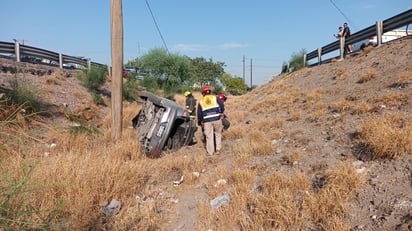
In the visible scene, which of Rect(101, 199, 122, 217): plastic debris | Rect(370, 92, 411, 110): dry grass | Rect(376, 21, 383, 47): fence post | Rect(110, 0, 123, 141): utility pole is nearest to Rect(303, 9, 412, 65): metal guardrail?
Rect(376, 21, 383, 47): fence post

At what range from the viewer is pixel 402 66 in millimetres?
8383

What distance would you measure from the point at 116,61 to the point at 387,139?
17.6ft

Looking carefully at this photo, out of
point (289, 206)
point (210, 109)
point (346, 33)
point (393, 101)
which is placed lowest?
point (289, 206)

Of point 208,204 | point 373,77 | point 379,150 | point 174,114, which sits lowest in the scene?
point 208,204

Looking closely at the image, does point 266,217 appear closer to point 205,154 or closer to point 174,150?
point 205,154

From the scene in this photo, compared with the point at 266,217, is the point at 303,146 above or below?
above

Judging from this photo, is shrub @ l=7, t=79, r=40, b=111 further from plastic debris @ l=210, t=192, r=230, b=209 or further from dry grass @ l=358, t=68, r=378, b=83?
dry grass @ l=358, t=68, r=378, b=83

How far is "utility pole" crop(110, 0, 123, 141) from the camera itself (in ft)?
20.6

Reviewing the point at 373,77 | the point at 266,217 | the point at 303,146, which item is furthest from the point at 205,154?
the point at 373,77

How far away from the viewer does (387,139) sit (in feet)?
12.6

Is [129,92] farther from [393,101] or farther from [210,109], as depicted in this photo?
[393,101]

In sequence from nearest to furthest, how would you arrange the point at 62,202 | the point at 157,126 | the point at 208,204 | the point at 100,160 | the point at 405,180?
the point at 62,202, the point at 405,180, the point at 208,204, the point at 100,160, the point at 157,126

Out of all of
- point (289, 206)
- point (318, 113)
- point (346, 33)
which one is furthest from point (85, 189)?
point (346, 33)

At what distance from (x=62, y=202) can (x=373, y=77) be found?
9.04m
